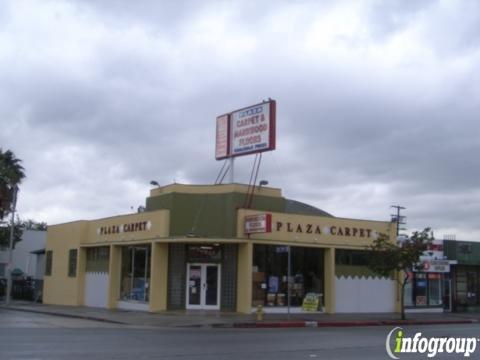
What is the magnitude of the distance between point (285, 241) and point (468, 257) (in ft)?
49.0

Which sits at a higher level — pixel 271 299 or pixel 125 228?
pixel 125 228

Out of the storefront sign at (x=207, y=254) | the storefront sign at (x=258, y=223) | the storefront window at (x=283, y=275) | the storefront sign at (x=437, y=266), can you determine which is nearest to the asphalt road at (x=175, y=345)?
the storefront sign at (x=258, y=223)

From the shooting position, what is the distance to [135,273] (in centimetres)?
3312

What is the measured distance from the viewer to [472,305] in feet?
132

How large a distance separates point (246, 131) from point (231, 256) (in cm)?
607

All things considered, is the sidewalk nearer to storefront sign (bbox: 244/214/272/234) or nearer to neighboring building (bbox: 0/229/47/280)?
storefront sign (bbox: 244/214/272/234)

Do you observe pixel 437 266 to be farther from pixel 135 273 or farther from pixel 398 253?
pixel 135 273

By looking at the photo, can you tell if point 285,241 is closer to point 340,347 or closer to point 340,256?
point 340,256

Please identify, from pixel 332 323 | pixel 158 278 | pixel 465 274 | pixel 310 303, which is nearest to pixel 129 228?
pixel 158 278

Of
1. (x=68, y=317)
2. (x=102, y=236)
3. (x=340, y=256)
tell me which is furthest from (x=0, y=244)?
(x=340, y=256)

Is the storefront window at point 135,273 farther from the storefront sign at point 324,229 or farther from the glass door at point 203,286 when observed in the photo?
the storefront sign at point 324,229

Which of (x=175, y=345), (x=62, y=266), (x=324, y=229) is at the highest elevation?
(x=324, y=229)

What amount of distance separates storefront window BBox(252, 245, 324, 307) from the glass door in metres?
1.74

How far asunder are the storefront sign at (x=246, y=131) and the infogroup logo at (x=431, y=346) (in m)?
14.0
